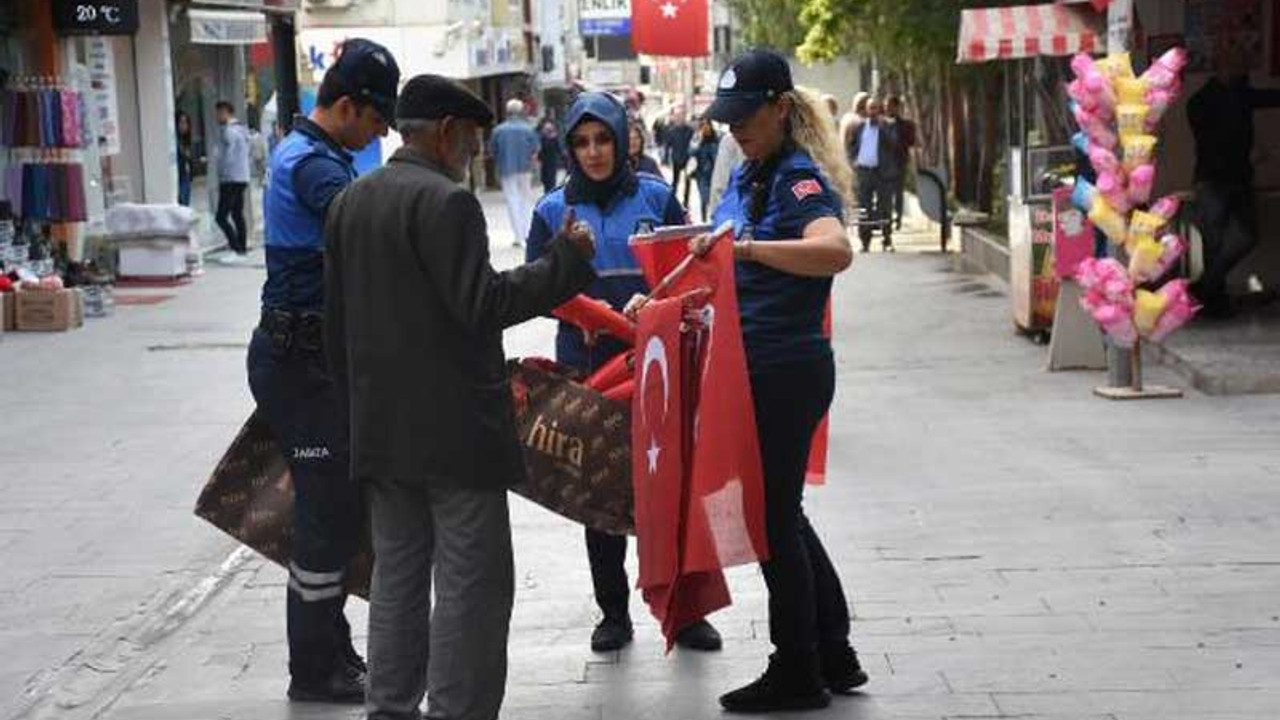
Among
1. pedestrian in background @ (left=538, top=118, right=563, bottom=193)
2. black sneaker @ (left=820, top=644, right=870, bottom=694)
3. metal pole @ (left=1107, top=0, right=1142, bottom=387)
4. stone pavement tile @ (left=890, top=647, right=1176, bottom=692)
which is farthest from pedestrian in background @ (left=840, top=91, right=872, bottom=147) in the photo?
black sneaker @ (left=820, top=644, right=870, bottom=694)

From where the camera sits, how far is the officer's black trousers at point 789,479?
537 cm

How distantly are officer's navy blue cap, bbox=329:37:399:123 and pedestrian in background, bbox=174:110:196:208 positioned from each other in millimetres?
18081

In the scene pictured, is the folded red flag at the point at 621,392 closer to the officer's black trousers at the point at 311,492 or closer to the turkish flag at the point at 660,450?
the turkish flag at the point at 660,450

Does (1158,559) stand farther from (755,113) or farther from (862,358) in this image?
(862,358)

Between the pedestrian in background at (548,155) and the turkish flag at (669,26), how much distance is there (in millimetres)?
2360

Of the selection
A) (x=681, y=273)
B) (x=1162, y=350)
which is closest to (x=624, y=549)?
(x=681, y=273)

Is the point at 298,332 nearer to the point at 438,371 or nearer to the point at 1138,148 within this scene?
the point at 438,371

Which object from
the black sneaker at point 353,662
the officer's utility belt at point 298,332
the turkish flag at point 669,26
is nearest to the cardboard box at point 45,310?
the black sneaker at point 353,662

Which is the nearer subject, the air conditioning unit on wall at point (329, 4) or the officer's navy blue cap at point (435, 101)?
the officer's navy blue cap at point (435, 101)

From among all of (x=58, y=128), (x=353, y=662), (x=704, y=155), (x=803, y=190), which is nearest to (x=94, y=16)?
(x=58, y=128)

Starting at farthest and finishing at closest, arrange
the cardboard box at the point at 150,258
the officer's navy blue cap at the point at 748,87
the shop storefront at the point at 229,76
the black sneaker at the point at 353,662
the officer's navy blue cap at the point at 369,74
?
1. the shop storefront at the point at 229,76
2. the cardboard box at the point at 150,258
3. the black sneaker at the point at 353,662
4. the officer's navy blue cap at the point at 369,74
5. the officer's navy blue cap at the point at 748,87

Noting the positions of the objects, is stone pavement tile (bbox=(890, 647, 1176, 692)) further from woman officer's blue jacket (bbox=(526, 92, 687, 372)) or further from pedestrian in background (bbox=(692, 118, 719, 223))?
pedestrian in background (bbox=(692, 118, 719, 223))

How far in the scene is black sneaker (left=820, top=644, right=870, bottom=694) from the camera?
5797 millimetres

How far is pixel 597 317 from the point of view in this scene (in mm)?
5871
